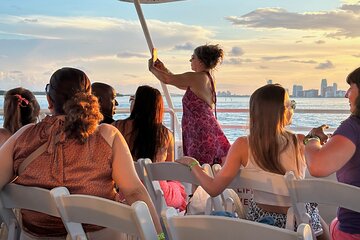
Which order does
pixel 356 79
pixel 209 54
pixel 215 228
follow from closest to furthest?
pixel 215 228, pixel 356 79, pixel 209 54

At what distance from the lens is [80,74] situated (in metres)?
1.88

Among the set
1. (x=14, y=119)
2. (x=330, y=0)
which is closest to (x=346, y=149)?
(x=14, y=119)

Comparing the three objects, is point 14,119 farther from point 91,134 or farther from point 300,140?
point 300,140

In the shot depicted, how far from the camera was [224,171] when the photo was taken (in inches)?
81.2

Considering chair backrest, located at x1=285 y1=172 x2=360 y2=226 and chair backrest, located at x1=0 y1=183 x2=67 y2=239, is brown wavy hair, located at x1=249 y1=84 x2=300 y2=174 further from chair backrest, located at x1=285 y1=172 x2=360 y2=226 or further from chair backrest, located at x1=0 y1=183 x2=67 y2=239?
→ chair backrest, located at x1=0 y1=183 x2=67 y2=239

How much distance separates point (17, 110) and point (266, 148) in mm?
1427

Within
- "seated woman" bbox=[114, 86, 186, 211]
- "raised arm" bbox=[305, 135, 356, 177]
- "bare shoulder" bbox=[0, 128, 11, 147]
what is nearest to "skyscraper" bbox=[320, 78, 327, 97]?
"seated woman" bbox=[114, 86, 186, 211]

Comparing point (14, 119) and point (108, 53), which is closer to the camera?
point (14, 119)

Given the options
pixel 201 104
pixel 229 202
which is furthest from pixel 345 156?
pixel 201 104

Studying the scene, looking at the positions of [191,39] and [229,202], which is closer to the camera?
[229,202]

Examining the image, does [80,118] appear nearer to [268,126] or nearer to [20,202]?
[20,202]

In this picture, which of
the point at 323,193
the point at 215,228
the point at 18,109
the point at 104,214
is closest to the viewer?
the point at 215,228

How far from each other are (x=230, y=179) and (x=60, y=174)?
2.19 feet

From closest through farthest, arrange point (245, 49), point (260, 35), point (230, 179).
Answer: point (230, 179)
point (260, 35)
point (245, 49)
